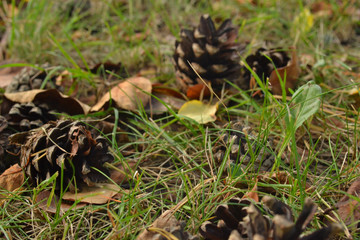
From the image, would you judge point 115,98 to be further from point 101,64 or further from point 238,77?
point 238,77

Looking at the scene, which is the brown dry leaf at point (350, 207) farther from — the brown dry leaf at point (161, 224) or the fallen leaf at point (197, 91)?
the fallen leaf at point (197, 91)

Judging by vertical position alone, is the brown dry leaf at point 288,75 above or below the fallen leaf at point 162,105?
above

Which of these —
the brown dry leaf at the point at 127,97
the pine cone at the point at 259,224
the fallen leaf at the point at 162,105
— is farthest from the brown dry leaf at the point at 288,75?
the pine cone at the point at 259,224

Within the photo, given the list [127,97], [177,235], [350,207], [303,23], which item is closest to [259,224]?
[177,235]

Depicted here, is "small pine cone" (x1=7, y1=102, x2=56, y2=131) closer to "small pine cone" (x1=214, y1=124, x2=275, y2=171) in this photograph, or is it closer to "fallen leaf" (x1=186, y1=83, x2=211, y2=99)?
"fallen leaf" (x1=186, y1=83, x2=211, y2=99)

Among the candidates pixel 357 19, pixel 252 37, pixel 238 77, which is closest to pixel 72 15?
pixel 252 37

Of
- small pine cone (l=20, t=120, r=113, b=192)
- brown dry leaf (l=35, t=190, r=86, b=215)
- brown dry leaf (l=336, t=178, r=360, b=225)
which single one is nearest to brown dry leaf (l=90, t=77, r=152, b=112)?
small pine cone (l=20, t=120, r=113, b=192)
